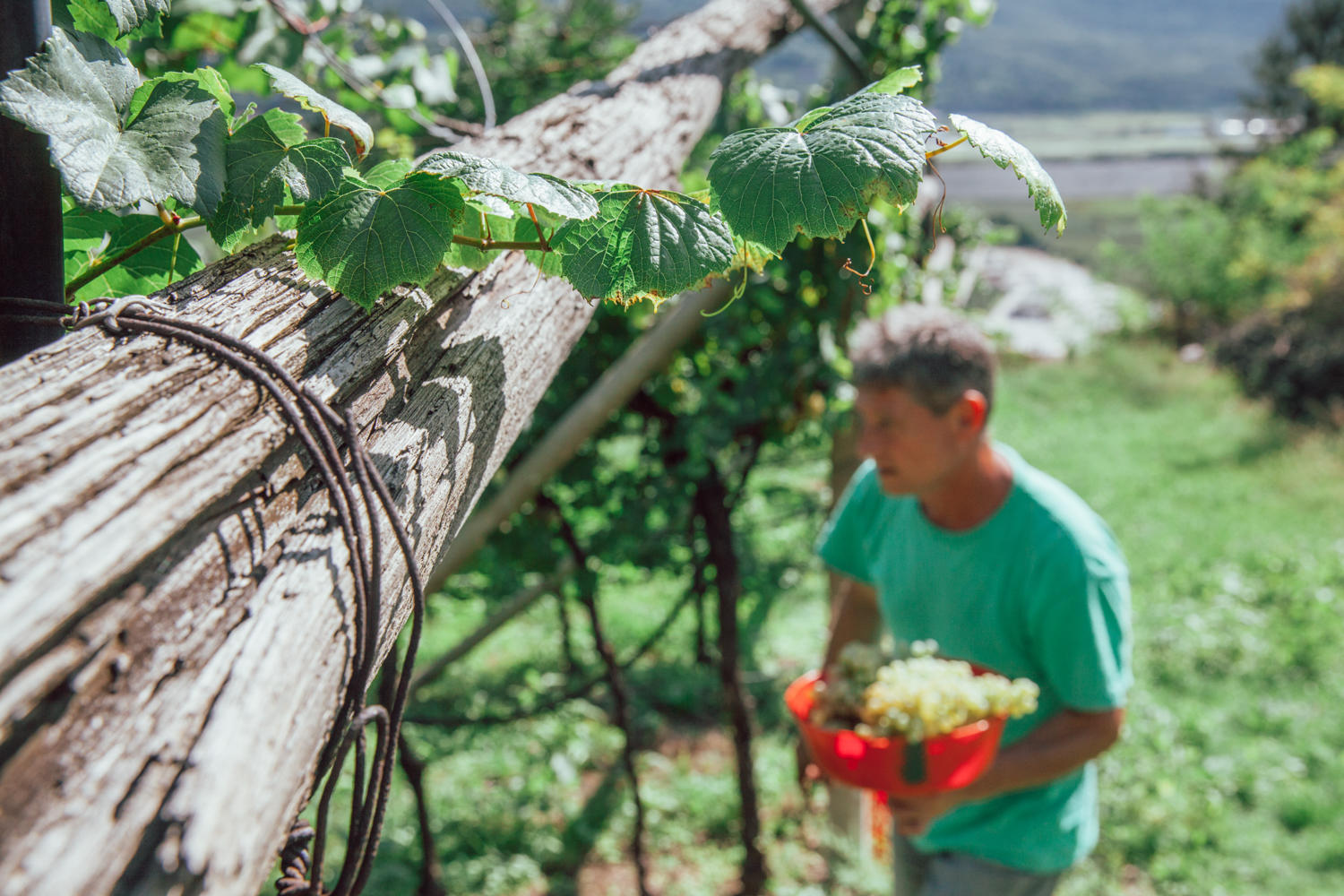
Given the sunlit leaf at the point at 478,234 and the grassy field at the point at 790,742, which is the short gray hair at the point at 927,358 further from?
the sunlit leaf at the point at 478,234

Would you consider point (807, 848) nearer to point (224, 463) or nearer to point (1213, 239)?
point (224, 463)

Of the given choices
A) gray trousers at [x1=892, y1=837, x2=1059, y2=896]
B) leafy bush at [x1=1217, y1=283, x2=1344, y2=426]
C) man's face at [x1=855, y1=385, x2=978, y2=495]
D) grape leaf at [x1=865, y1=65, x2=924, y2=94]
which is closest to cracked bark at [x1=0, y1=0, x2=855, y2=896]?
grape leaf at [x1=865, y1=65, x2=924, y2=94]

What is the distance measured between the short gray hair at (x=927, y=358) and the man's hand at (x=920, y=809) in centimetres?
79

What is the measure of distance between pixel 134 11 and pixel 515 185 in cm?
33

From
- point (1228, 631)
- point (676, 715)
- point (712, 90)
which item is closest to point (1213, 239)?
point (1228, 631)

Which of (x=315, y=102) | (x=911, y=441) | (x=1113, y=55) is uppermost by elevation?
(x=315, y=102)

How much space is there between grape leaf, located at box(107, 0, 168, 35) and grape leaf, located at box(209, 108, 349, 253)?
4.1 inches

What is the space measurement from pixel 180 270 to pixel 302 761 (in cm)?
59

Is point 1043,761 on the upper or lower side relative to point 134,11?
lower

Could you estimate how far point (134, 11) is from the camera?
73cm

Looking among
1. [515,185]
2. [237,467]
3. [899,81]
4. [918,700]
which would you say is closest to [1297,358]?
[918,700]

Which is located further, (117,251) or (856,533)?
(856,533)

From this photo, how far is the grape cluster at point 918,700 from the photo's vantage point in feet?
5.36

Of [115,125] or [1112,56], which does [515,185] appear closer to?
[115,125]
